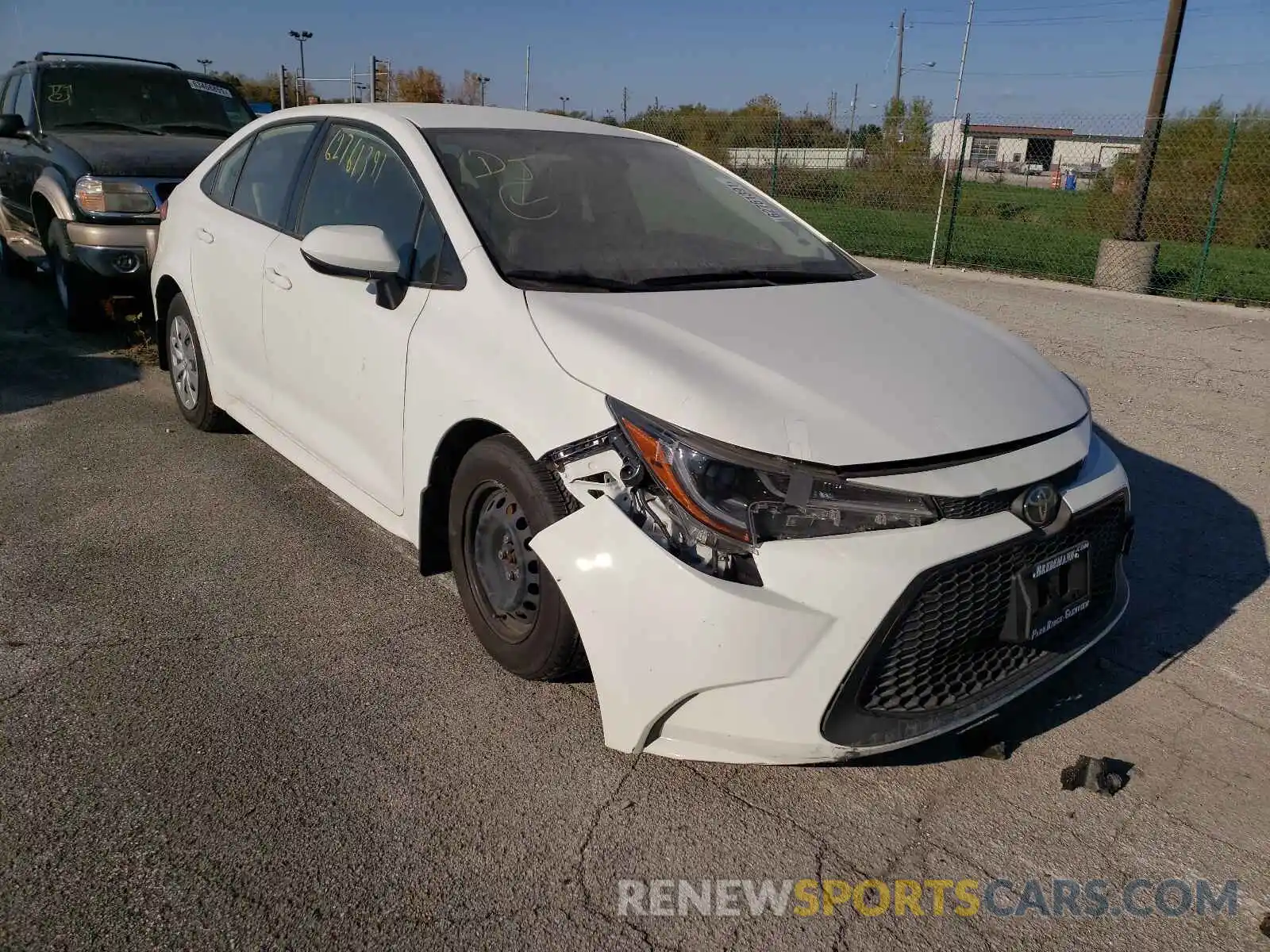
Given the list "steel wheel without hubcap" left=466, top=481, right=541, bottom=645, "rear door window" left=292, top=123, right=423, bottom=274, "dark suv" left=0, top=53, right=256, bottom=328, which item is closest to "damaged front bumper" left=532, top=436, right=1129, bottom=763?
"steel wheel without hubcap" left=466, top=481, right=541, bottom=645

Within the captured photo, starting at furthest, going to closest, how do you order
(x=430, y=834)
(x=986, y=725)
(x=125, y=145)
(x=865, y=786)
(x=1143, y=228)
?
1. (x=1143, y=228)
2. (x=125, y=145)
3. (x=986, y=725)
4. (x=865, y=786)
5. (x=430, y=834)

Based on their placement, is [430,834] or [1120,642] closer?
[430,834]

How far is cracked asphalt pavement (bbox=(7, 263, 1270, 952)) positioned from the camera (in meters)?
2.22

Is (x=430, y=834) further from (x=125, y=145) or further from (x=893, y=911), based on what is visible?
(x=125, y=145)

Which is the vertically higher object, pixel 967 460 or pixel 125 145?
pixel 125 145

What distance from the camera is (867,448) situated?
94.6 inches

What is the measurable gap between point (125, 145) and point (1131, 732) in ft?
23.7

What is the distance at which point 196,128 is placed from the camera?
326 inches

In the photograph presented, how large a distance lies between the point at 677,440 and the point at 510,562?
0.82 m

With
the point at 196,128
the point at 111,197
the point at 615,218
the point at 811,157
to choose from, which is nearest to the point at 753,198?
the point at 615,218

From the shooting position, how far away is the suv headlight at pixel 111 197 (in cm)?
657

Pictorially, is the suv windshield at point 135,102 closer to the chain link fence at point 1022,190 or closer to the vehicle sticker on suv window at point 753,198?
the vehicle sticker on suv window at point 753,198

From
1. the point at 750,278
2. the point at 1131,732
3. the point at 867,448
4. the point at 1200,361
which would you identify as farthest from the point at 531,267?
the point at 1200,361

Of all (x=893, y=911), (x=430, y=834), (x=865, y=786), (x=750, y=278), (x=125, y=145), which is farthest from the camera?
(x=125, y=145)
